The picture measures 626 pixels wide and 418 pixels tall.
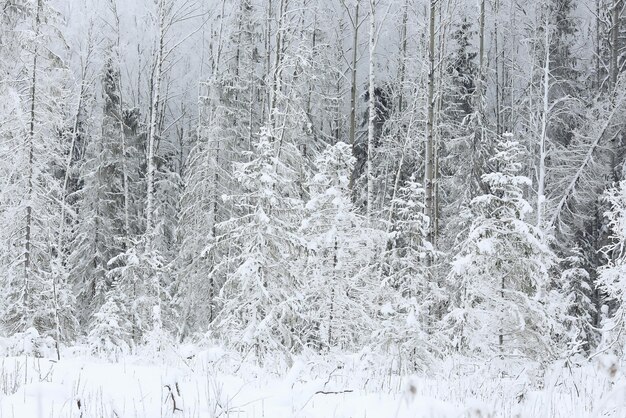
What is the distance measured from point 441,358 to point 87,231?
2022cm

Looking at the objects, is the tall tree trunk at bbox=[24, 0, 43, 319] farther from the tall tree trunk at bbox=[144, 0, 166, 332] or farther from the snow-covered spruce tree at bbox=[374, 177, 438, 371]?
the snow-covered spruce tree at bbox=[374, 177, 438, 371]

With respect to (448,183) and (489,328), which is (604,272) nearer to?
(489,328)

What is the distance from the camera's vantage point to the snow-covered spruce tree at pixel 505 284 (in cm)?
964

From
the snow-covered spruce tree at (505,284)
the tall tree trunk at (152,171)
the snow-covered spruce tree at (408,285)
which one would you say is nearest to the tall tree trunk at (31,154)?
the tall tree trunk at (152,171)

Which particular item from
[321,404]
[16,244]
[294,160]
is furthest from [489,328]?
[16,244]

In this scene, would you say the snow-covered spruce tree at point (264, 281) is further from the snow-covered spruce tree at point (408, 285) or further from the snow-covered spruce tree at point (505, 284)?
the snow-covered spruce tree at point (505, 284)

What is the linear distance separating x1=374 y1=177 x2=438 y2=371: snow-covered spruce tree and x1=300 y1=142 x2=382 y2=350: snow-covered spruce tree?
63 centimetres

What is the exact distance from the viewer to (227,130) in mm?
22734

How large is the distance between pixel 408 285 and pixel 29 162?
432 inches

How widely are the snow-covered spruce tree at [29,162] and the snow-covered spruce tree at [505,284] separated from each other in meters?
11.0

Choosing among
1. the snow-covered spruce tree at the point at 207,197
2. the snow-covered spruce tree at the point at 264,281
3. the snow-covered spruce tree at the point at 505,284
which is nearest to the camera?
the snow-covered spruce tree at the point at 505,284

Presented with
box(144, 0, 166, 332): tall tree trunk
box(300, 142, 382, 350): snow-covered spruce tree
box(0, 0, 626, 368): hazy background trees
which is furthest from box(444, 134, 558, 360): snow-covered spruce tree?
box(144, 0, 166, 332): tall tree trunk

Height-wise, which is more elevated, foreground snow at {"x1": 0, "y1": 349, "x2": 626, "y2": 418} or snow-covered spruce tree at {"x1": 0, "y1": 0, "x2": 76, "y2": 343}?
snow-covered spruce tree at {"x1": 0, "y1": 0, "x2": 76, "y2": 343}

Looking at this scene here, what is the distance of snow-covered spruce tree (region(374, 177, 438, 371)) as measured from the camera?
1058 centimetres
